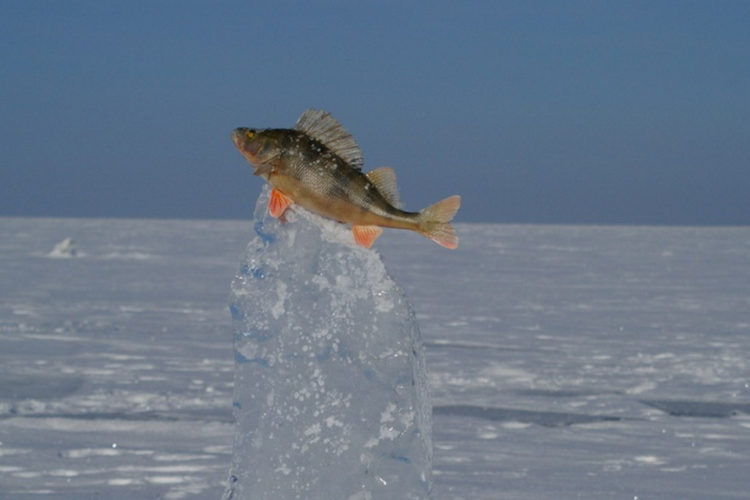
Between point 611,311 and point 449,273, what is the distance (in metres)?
7.69

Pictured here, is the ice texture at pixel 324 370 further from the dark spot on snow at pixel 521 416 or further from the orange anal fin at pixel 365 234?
the dark spot on snow at pixel 521 416

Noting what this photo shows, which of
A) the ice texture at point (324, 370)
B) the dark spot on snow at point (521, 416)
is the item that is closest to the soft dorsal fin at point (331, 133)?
the ice texture at point (324, 370)

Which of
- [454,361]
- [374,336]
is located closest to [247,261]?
[374,336]

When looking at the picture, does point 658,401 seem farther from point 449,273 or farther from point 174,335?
point 449,273

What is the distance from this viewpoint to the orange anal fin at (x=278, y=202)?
98.7 inches

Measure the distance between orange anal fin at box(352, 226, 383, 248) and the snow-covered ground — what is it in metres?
2.51

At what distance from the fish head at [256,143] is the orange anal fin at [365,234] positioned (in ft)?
0.94

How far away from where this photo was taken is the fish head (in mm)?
2383

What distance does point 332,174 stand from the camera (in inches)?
94.3

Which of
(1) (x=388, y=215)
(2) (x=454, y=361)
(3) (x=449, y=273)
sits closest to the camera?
(1) (x=388, y=215)

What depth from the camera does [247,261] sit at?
287 centimetres

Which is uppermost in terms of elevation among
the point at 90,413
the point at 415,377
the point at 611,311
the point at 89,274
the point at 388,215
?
the point at 89,274

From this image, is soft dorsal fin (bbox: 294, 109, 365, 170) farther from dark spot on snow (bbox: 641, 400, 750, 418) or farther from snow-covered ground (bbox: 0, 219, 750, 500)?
dark spot on snow (bbox: 641, 400, 750, 418)

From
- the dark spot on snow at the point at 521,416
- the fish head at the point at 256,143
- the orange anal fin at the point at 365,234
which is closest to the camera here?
the fish head at the point at 256,143
